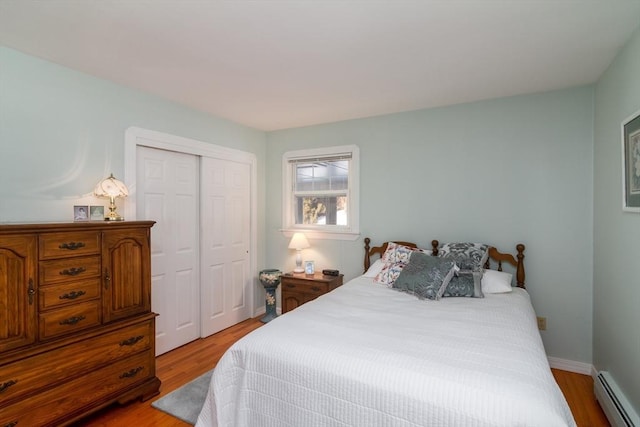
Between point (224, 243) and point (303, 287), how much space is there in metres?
1.04

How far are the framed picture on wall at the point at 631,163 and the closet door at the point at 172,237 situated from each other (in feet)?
11.4

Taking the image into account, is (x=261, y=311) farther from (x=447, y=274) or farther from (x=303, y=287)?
(x=447, y=274)

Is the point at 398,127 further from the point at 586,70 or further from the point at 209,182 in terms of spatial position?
the point at 209,182

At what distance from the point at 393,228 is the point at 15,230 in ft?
9.92

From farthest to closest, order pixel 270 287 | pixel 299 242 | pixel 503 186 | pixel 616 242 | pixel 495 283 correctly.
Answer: pixel 270 287, pixel 299 242, pixel 503 186, pixel 495 283, pixel 616 242

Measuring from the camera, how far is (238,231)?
13.0 ft

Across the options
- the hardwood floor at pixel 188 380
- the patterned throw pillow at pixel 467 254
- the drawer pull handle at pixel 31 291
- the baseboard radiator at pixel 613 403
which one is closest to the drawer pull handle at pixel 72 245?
the drawer pull handle at pixel 31 291

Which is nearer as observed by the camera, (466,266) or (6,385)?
(6,385)

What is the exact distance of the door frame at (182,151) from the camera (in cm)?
277

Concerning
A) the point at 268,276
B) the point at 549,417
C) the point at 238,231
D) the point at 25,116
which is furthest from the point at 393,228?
the point at 25,116

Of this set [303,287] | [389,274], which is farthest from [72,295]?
[389,274]

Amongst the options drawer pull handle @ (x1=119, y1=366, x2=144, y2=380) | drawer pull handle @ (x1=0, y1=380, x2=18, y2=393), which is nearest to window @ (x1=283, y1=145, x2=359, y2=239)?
drawer pull handle @ (x1=119, y1=366, x2=144, y2=380)

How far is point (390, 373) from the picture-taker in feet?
4.70

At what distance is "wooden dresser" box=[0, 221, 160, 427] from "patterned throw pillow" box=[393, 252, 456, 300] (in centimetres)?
199
